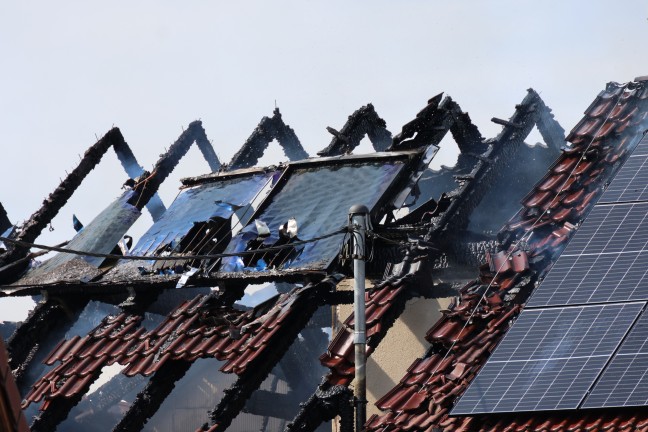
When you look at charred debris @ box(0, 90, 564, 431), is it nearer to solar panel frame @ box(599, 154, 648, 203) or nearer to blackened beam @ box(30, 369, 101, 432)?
blackened beam @ box(30, 369, 101, 432)

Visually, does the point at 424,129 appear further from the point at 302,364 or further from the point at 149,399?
the point at 302,364

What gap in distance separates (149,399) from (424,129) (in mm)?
7361

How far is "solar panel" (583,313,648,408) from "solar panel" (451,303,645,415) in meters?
0.12

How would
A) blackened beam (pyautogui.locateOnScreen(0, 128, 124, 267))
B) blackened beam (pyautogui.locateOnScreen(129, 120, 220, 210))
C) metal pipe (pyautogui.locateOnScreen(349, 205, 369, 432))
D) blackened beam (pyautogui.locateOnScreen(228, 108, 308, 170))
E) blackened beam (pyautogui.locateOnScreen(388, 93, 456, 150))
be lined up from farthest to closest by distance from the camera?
blackened beam (pyautogui.locateOnScreen(129, 120, 220, 210))
blackened beam (pyautogui.locateOnScreen(228, 108, 308, 170))
blackened beam (pyautogui.locateOnScreen(0, 128, 124, 267))
blackened beam (pyautogui.locateOnScreen(388, 93, 456, 150))
metal pipe (pyautogui.locateOnScreen(349, 205, 369, 432))

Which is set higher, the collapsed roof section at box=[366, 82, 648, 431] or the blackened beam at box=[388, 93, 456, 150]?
the blackened beam at box=[388, 93, 456, 150]

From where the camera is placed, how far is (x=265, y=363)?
2055 centimetres

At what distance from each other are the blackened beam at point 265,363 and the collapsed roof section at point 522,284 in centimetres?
292

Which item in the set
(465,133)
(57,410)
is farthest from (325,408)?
(465,133)

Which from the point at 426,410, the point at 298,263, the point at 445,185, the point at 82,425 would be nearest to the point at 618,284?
the point at 426,410

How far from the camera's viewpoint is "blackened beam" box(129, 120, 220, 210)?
29297mm

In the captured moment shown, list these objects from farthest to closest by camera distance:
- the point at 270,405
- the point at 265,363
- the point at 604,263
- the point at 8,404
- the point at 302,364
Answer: the point at 302,364
the point at 270,405
the point at 265,363
the point at 604,263
the point at 8,404

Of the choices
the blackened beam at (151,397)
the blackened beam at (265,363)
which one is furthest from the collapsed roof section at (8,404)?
the blackened beam at (151,397)

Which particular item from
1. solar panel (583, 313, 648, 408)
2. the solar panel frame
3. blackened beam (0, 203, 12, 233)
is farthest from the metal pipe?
blackened beam (0, 203, 12, 233)

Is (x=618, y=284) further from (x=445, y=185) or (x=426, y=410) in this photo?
(x=445, y=185)
